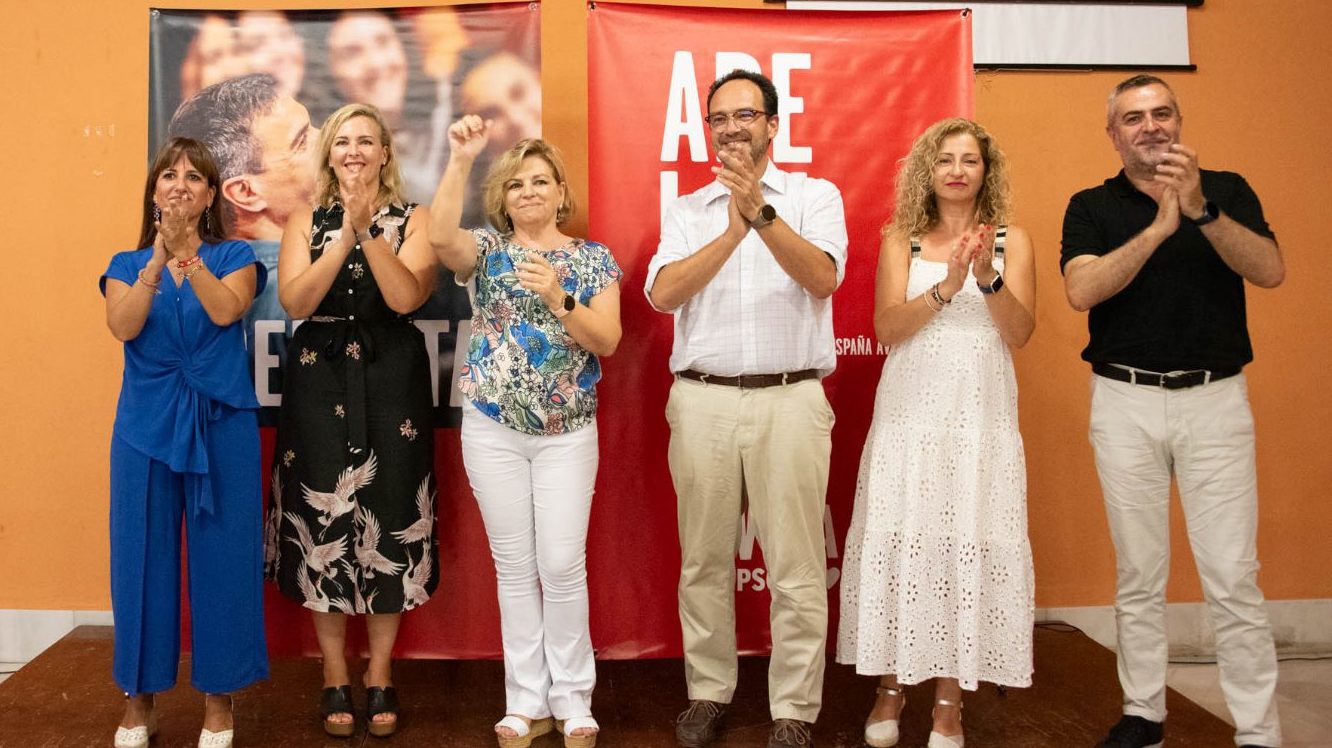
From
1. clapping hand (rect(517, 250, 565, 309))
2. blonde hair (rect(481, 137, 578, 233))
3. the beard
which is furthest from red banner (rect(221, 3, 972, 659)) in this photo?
clapping hand (rect(517, 250, 565, 309))

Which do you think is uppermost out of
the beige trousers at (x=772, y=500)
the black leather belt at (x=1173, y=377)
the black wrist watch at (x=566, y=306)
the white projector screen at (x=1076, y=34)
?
the white projector screen at (x=1076, y=34)

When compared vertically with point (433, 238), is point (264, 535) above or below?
below

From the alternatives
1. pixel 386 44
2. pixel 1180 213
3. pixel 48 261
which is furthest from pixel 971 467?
pixel 48 261

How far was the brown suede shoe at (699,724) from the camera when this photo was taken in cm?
271

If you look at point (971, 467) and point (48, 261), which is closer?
point (971, 467)

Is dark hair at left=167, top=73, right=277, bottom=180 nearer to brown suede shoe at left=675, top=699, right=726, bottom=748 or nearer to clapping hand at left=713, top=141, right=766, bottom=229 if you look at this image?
clapping hand at left=713, top=141, right=766, bottom=229

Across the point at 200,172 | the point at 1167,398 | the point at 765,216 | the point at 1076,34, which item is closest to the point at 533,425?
the point at 765,216

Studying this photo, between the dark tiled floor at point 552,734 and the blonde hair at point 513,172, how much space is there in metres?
1.50

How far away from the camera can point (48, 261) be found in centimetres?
360

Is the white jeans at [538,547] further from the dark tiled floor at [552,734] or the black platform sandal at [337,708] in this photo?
the black platform sandal at [337,708]

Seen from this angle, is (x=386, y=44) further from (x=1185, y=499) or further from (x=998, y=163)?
(x=1185, y=499)

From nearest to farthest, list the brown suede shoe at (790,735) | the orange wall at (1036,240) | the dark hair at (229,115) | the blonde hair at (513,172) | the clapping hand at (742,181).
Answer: the clapping hand at (742,181), the brown suede shoe at (790,735), the blonde hair at (513,172), the dark hair at (229,115), the orange wall at (1036,240)

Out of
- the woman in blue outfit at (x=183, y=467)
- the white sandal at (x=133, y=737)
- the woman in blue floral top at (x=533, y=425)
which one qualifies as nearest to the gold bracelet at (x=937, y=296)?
the woman in blue floral top at (x=533, y=425)

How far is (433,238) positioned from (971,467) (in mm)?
1562
